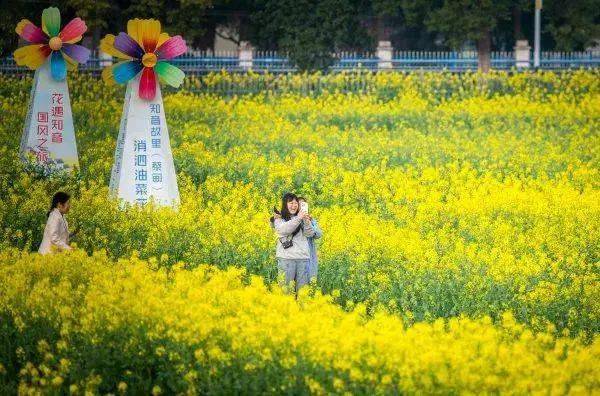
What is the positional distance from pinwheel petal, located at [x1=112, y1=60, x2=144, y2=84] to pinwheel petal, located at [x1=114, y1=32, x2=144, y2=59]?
0.12 m

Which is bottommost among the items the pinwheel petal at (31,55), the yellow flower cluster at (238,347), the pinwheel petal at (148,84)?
the yellow flower cluster at (238,347)

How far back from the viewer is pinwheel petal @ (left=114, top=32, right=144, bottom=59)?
58.5 feet

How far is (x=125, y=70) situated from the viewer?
1789 cm

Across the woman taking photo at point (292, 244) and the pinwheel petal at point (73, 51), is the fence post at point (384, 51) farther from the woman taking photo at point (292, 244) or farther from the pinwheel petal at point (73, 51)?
the woman taking photo at point (292, 244)

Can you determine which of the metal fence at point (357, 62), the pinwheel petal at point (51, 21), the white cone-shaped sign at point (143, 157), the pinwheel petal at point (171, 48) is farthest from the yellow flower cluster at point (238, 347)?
the metal fence at point (357, 62)

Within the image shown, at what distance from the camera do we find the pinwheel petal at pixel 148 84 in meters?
17.9

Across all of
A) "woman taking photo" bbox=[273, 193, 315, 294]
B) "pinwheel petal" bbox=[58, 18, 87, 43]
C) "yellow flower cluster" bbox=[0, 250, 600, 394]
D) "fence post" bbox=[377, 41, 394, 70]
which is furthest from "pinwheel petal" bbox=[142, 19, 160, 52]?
"fence post" bbox=[377, 41, 394, 70]

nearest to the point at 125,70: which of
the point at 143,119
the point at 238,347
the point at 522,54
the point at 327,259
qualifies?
the point at 143,119

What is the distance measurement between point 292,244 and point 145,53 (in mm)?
6063

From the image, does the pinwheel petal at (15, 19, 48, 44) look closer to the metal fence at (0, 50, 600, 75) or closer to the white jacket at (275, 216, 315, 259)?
the white jacket at (275, 216, 315, 259)

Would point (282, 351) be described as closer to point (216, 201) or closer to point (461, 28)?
point (216, 201)

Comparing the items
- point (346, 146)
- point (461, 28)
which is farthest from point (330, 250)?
point (461, 28)

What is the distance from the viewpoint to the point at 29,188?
18.4m

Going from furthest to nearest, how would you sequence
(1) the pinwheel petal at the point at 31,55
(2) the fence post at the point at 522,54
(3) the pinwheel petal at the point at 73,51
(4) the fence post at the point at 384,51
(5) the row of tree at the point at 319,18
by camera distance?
(4) the fence post at the point at 384,51 → (2) the fence post at the point at 522,54 → (5) the row of tree at the point at 319,18 → (3) the pinwheel petal at the point at 73,51 → (1) the pinwheel petal at the point at 31,55
